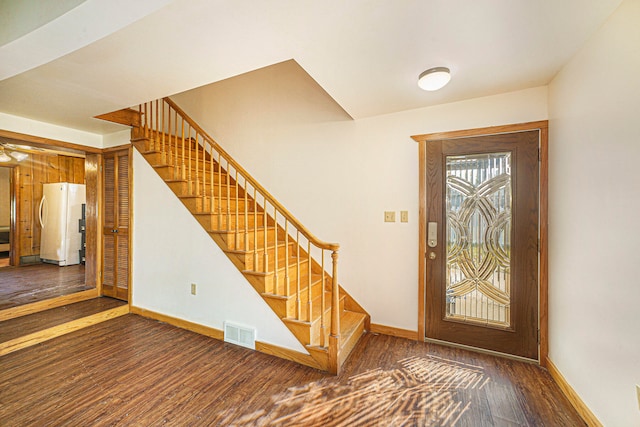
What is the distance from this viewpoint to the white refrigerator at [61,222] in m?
5.08

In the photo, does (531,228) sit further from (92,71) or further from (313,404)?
(92,71)

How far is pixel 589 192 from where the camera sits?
159 cm

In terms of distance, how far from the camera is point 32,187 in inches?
205

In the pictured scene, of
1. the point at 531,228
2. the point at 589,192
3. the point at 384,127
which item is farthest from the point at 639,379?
the point at 384,127

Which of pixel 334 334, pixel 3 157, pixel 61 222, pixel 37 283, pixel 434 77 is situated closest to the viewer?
pixel 434 77

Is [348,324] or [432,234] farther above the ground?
[432,234]

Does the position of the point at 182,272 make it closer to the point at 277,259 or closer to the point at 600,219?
the point at 277,259

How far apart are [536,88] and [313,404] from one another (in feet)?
9.86

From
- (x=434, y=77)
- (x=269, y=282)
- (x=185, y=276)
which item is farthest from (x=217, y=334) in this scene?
(x=434, y=77)

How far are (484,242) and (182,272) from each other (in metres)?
3.14

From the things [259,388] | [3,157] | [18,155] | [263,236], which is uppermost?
[18,155]

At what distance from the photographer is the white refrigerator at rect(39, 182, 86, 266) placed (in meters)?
5.08

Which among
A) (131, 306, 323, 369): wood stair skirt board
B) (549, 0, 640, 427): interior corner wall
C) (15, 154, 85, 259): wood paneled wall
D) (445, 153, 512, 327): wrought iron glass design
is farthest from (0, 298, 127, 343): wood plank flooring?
(549, 0, 640, 427): interior corner wall

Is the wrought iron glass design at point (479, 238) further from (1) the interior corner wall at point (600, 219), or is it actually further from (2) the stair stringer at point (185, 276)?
(2) the stair stringer at point (185, 276)
